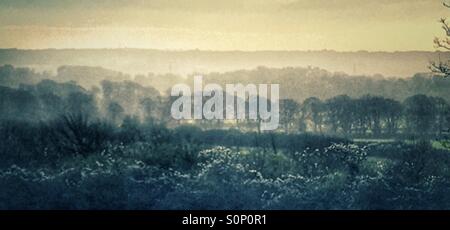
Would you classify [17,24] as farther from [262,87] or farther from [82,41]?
[262,87]

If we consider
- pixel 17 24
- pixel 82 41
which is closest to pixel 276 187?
pixel 82 41

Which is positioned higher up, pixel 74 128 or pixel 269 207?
pixel 74 128

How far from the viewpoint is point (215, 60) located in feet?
49.4

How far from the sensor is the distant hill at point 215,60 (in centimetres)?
1506

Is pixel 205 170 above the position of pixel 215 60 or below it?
below

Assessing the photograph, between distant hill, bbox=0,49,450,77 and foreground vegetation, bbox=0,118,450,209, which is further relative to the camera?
distant hill, bbox=0,49,450,77

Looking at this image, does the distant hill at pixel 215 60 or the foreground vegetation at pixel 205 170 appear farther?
the distant hill at pixel 215 60

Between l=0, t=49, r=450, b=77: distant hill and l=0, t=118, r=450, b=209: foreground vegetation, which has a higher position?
l=0, t=49, r=450, b=77: distant hill

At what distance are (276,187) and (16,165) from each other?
13.8 ft

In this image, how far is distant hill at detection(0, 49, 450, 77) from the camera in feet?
49.4

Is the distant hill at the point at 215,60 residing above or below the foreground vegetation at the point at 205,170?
above

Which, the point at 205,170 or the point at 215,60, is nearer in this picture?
the point at 205,170
